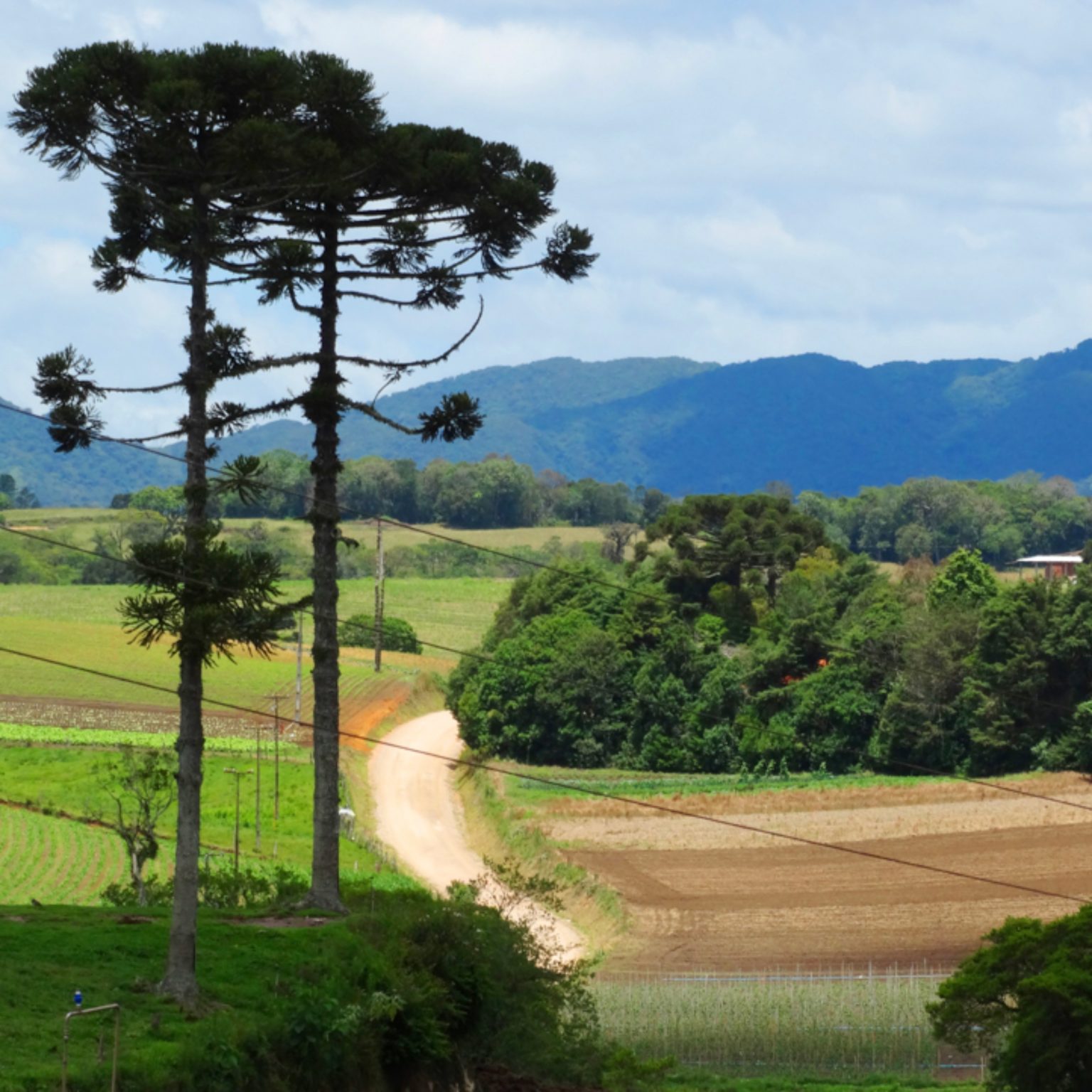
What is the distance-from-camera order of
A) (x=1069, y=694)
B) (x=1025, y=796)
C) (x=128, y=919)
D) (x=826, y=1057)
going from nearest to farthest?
(x=128, y=919)
(x=826, y=1057)
(x=1025, y=796)
(x=1069, y=694)

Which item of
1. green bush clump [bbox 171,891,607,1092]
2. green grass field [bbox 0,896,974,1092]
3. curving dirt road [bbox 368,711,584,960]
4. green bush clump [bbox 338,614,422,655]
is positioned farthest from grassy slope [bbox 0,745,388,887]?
green bush clump [bbox 338,614,422,655]

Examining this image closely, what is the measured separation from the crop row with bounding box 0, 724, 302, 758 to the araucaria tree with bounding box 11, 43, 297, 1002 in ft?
185

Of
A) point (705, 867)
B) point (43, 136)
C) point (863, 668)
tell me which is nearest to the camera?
point (43, 136)

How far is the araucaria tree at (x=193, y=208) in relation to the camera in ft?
74.8

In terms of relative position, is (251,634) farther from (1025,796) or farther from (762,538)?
(762,538)

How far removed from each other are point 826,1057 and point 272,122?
26408mm

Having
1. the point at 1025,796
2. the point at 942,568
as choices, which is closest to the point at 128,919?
the point at 1025,796

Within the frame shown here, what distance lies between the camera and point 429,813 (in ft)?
244

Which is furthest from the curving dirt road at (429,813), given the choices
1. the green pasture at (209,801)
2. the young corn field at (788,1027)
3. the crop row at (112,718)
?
the young corn field at (788,1027)

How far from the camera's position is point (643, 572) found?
102125 millimetres

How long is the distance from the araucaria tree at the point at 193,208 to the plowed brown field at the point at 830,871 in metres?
30.3

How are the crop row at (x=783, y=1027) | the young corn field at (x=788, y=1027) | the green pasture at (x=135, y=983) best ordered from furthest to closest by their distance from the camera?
the crop row at (x=783, y=1027)
the young corn field at (x=788, y=1027)
the green pasture at (x=135, y=983)

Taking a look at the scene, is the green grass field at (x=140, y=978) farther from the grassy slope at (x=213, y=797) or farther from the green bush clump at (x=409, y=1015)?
the grassy slope at (x=213, y=797)

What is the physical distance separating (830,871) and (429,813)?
1869cm
